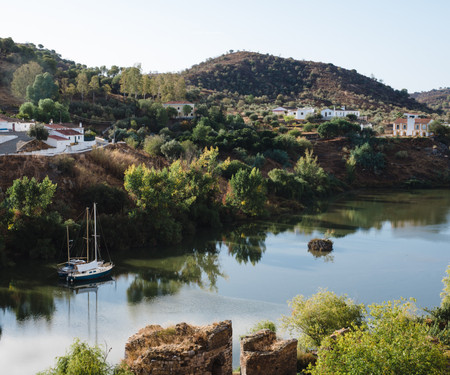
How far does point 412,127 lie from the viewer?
296 ft

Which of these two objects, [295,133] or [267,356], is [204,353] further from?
[295,133]

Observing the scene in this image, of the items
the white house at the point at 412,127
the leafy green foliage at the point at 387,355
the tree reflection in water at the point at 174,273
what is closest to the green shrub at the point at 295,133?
the white house at the point at 412,127

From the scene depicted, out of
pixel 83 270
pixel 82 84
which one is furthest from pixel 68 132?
pixel 82 84

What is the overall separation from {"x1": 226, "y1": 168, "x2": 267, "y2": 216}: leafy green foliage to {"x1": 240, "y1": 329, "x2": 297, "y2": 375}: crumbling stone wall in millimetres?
31321

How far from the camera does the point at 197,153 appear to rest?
58.3 metres

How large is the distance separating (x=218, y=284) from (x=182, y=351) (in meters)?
16.2

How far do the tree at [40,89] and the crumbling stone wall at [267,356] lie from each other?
201 feet

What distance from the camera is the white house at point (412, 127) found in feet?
293

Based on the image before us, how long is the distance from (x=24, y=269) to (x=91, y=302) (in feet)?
22.6

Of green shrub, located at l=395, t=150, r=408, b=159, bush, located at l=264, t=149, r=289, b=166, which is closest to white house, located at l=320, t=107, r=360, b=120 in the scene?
green shrub, located at l=395, t=150, r=408, b=159

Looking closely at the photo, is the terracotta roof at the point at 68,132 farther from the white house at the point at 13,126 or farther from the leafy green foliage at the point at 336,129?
the leafy green foliage at the point at 336,129

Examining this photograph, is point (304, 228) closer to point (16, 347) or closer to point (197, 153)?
point (197, 153)

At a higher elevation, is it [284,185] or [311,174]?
[311,174]

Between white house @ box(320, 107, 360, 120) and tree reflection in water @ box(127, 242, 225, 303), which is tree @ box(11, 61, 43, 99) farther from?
white house @ box(320, 107, 360, 120)
